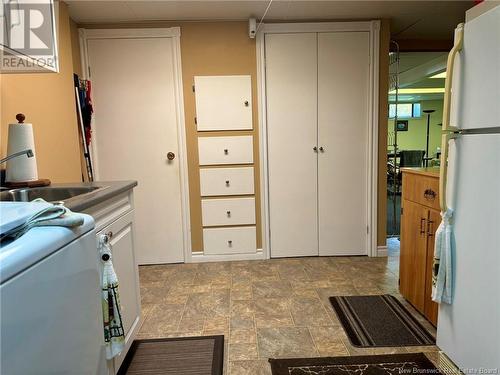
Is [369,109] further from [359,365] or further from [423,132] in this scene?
[423,132]

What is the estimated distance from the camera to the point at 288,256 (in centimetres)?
326

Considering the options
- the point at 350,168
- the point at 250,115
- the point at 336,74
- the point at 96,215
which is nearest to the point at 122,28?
the point at 250,115

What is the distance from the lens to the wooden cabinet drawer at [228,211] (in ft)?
10.4

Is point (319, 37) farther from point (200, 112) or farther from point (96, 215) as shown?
point (96, 215)

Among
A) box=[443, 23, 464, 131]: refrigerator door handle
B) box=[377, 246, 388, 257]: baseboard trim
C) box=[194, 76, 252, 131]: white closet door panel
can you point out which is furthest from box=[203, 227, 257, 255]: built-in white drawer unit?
box=[443, 23, 464, 131]: refrigerator door handle

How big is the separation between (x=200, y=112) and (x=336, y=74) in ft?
4.29

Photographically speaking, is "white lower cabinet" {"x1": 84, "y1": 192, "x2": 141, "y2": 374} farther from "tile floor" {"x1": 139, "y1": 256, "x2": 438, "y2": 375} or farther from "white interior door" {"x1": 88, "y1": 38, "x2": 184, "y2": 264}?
"white interior door" {"x1": 88, "y1": 38, "x2": 184, "y2": 264}

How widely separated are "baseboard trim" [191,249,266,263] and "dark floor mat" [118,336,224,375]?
1.29m

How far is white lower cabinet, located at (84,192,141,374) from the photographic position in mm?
1438

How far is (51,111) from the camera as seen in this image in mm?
2211

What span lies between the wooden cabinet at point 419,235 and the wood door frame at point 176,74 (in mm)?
1888

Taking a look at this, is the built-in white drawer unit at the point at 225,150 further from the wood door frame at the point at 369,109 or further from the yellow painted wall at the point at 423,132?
the yellow painted wall at the point at 423,132

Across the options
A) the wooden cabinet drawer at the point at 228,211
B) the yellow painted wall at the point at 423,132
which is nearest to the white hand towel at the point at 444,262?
the wooden cabinet drawer at the point at 228,211

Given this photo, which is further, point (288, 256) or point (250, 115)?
point (288, 256)
